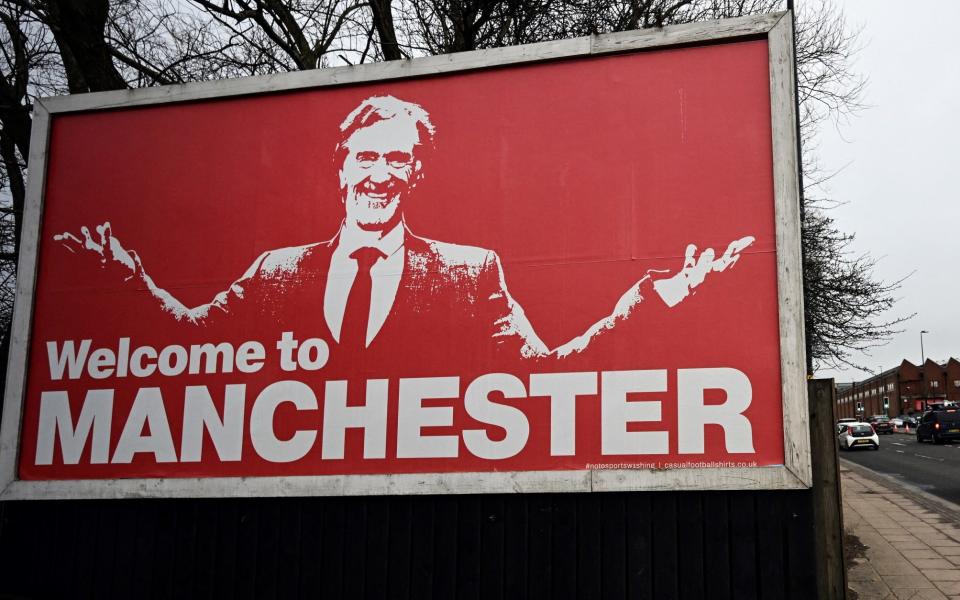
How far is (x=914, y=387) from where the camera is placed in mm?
100000

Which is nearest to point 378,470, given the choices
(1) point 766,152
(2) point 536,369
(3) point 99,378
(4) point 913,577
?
(2) point 536,369

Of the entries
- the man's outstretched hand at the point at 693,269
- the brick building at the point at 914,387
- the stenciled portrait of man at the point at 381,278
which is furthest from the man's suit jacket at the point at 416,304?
the brick building at the point at 914,387

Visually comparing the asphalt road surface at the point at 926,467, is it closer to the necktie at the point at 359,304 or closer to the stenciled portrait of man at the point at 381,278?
the stenciled portrait of man at the point at 381,278

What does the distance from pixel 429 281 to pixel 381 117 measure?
141 cm

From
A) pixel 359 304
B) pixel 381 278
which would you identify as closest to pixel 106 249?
pixel 359 304

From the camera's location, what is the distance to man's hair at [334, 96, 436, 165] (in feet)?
20.3

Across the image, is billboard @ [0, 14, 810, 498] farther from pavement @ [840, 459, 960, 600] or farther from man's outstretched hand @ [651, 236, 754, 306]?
pavement @ [840, 459, 960, 600]

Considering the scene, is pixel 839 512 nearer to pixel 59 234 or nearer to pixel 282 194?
pixel 282 194

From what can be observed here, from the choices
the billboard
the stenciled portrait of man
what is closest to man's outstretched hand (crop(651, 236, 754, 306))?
the billboard

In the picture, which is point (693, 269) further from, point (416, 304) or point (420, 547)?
point (420, 547)

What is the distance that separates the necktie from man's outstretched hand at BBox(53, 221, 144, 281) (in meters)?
1.79

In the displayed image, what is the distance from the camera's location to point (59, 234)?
21.9 ft

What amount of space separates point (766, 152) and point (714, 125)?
407mm

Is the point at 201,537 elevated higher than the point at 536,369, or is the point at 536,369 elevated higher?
the point at 536,369
